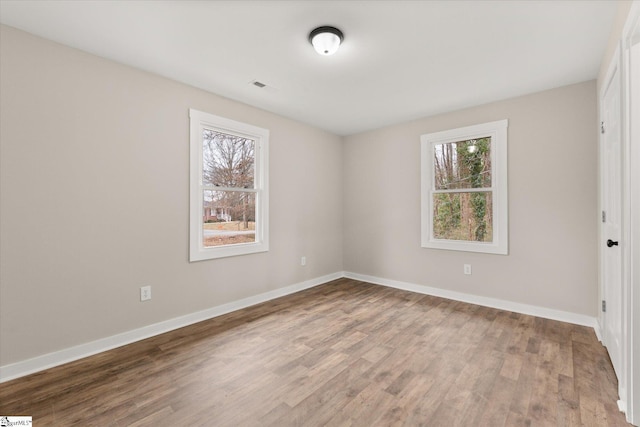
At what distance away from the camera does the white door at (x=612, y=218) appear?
6.26 ft

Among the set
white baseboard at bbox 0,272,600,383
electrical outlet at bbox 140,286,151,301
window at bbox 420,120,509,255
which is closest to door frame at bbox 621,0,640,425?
white baseboard at bbox 0,272,600,383

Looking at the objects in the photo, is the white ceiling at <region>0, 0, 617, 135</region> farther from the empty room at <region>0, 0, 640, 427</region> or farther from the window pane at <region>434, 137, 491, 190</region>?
the window pane at <region>434, 137, 491, 190</region>

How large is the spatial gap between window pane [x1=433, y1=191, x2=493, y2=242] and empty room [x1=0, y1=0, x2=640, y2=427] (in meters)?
0.04

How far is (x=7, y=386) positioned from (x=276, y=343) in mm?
1848

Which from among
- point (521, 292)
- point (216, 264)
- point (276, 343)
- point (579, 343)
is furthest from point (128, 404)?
point (521, 292)

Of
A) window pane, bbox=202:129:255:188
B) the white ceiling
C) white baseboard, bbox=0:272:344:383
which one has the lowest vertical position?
white baseboard, bbox=0:272:344:383

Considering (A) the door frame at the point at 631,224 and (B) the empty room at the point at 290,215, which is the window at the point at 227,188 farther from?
(A) the door frame at the point at 631,224

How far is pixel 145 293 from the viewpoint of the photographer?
2.72 metres

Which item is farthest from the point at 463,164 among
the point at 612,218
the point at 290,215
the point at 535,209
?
the point at 290,215

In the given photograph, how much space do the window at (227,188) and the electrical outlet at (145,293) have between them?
19.0 inches

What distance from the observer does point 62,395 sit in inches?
73.7

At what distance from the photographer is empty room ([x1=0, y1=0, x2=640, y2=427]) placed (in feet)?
6.01

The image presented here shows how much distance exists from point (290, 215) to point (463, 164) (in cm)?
247

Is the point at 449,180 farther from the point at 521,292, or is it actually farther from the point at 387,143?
the point at 521,292
